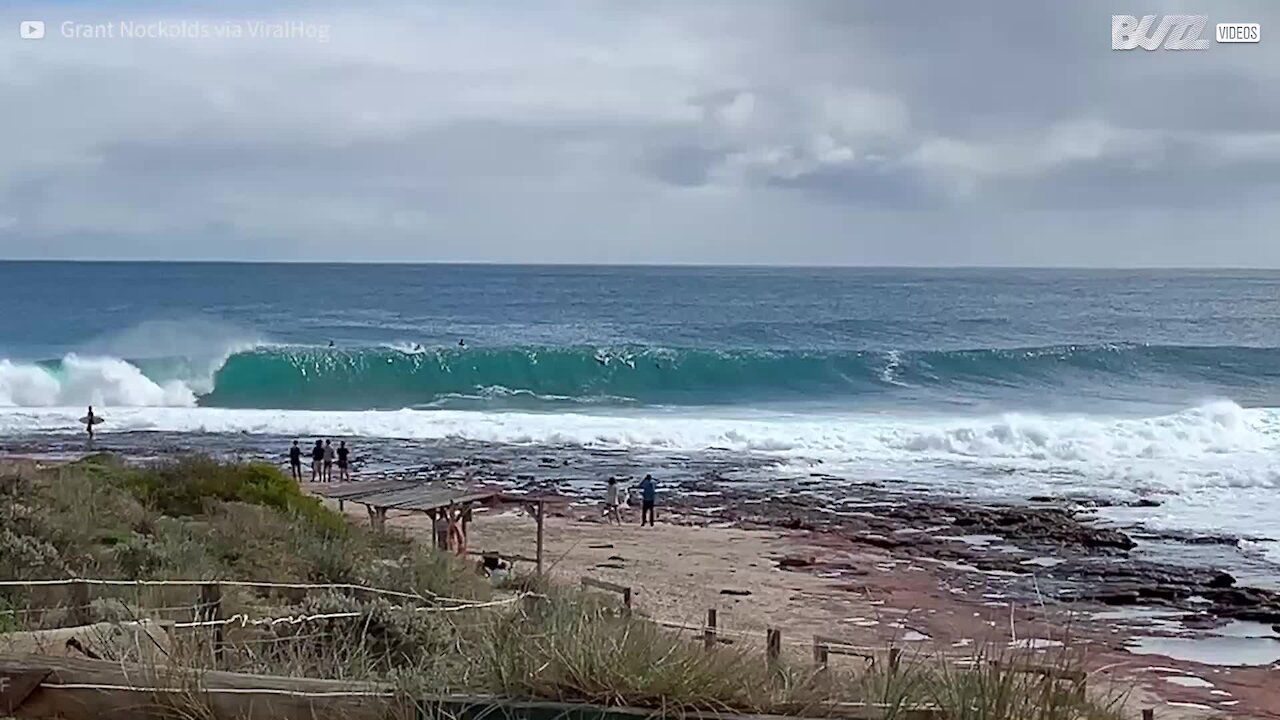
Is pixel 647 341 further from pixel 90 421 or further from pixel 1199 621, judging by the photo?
pixel 1199 621

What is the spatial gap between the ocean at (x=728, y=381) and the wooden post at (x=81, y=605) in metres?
15.1

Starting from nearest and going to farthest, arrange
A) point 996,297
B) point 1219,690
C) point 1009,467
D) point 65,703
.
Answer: point 65,703
point 1219,690
point 1009,467
point 996,297

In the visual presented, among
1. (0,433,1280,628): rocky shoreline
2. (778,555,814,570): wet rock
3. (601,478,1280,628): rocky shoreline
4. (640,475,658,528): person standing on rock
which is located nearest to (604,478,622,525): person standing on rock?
(640,475,658,528): person standing on rock

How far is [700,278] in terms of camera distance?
103m

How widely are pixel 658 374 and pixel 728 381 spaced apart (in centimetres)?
249

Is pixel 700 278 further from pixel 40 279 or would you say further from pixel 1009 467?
pixel 1009 467

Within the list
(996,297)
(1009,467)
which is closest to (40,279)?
(996,297)

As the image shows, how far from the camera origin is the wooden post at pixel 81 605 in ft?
18.1

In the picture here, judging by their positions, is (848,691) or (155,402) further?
(155,402)

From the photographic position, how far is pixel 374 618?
4.90 metres

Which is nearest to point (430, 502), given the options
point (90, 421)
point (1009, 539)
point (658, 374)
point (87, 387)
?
point (1009, 539)

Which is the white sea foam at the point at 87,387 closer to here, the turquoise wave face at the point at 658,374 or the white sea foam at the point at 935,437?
the white sea foam at the point at 935,437

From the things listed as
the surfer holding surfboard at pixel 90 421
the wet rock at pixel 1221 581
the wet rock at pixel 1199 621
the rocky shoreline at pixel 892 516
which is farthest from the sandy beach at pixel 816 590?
the surfer holding surfboard at pixel 90 421

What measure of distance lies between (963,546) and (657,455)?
10.8 metres
